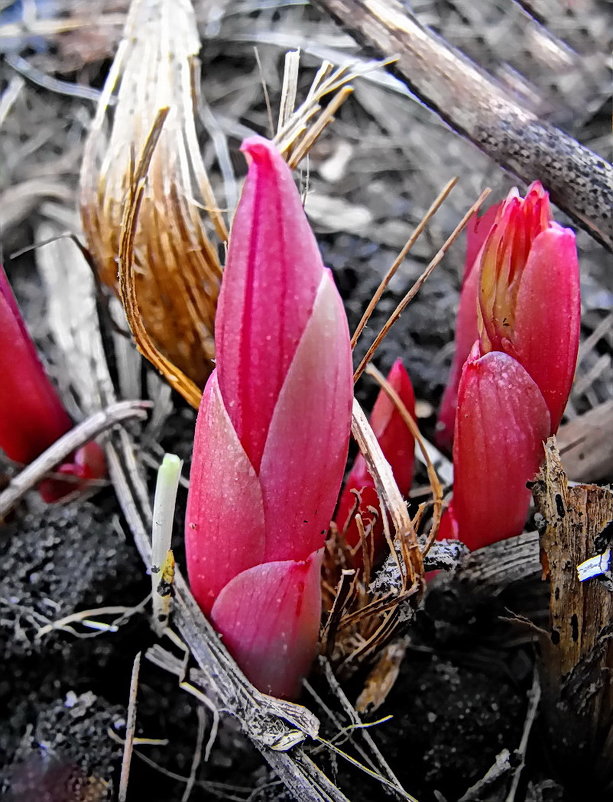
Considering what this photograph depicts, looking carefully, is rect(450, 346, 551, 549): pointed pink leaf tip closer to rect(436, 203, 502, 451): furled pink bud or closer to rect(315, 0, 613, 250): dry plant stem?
rect(436, 203, 502, 451): furled pink bud

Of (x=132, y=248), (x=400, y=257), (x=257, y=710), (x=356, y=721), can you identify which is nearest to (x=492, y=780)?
(x=356, y=721)

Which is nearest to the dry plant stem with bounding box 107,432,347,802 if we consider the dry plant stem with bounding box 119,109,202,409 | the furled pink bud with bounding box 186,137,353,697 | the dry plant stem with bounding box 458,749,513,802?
the furled pink bud with bounding box 186,137,353,697

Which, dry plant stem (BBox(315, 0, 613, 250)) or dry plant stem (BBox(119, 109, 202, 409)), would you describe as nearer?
dry plant stem (BBox(119, 109, 202, 409))

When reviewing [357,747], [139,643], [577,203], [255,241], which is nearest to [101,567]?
[139,643]

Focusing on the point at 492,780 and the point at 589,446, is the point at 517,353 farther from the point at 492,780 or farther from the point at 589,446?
the point at 492,780

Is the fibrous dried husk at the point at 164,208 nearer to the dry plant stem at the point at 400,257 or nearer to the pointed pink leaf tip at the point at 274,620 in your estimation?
the dry plant stem at the point at 400,257

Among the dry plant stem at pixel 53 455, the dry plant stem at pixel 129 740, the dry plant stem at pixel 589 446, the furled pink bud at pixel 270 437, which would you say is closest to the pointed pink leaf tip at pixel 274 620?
the furled pink bud at pixel 270 437
